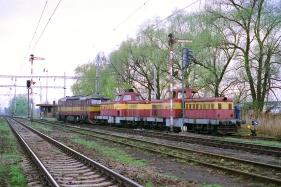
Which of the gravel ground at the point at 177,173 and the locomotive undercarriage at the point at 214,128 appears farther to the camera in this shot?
the locomotive undercarriage at the point at 214,128

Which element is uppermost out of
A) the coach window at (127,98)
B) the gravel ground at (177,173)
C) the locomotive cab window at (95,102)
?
the coach window at (127,98)

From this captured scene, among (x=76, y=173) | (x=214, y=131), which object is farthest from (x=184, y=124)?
(x=76, y=173)

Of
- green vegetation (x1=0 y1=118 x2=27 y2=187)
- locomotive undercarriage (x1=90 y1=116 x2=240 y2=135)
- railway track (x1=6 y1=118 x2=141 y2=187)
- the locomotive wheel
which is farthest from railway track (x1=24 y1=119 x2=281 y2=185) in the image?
the locomotive wheel

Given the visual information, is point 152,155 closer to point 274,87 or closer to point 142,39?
point 274,87

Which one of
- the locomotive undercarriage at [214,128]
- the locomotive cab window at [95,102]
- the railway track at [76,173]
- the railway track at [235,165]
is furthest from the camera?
the locomotive cab window at [95,102]

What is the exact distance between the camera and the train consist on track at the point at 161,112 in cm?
2386

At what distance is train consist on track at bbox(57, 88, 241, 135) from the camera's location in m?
23.9

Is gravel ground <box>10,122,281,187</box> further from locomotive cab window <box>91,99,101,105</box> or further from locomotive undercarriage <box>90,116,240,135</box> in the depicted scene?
locomotive cab window <box>91,99,101,105</box>

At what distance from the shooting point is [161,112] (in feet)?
96.7

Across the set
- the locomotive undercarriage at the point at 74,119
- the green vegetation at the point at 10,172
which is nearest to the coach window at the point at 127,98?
the locomotive undercarriage at the point at 74,119

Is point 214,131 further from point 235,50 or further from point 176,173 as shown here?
point 176,173

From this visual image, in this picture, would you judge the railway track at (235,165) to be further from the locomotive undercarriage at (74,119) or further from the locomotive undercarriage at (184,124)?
the locomotive undercarriage at (74,119)

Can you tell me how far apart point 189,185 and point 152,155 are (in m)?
5.73

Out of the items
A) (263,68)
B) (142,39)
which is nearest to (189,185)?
(263,68)
